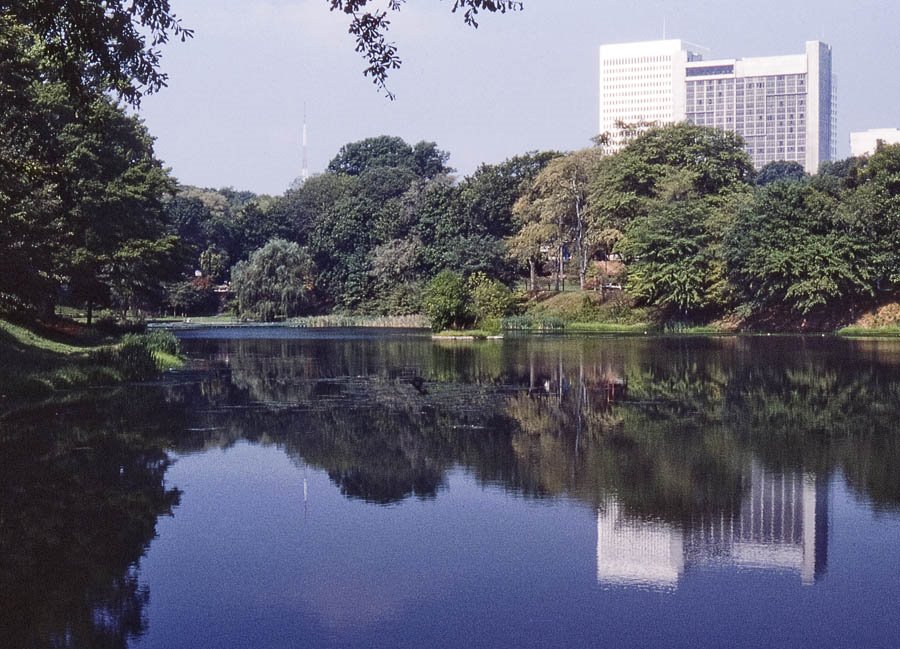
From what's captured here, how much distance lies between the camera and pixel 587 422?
59.5 ft

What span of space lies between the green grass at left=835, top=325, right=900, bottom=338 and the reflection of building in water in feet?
134

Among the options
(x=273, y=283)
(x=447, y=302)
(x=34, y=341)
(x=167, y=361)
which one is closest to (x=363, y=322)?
(x=273, y=283)

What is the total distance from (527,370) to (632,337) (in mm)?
22218

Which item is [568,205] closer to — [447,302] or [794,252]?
[794,252]

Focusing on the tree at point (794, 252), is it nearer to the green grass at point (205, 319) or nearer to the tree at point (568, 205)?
the tree at point (568, 205)

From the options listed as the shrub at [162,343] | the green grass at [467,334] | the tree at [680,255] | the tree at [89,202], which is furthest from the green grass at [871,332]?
the tree at [89,202]

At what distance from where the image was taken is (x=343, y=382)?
2641cm

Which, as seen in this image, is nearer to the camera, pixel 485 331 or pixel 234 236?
pixel 485 331

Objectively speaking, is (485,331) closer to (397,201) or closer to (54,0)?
(397,201)

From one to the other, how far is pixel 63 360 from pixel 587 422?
50.1ft

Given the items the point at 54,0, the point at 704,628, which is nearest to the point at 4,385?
the point at 54,0

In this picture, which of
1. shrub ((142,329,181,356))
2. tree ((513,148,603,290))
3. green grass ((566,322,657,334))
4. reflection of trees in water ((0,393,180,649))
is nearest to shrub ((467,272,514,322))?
green grass ((566,322,657,334))

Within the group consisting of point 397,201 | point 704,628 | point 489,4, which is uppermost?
point 397,201

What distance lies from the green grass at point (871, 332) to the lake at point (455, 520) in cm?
2870
